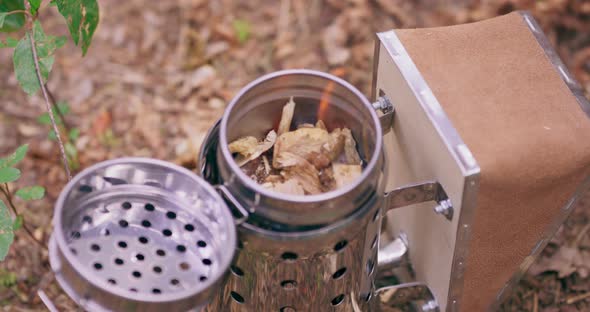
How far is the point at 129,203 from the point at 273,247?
0.27 m

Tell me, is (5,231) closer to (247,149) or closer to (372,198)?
(247,149)

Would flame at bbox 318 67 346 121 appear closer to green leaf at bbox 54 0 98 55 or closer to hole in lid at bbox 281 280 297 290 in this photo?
hole in lid at bbox 281 280 297 290

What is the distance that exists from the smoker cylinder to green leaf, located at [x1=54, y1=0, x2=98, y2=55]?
1.49 ft

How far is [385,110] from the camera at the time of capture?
5.11ft

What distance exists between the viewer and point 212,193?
1.23 metres

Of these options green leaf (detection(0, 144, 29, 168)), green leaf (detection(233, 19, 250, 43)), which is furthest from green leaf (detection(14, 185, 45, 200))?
green leaf (detection(233, 19, 250, 43))

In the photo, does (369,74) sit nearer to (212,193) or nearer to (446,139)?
(446,139)

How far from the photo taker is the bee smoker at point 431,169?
1.25m

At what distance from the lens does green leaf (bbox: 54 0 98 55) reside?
5.05 feet

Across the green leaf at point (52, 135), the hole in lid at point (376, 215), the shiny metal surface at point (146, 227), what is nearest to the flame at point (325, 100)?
the hole in lid at point (376, 215)

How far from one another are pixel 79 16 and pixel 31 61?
15 cm

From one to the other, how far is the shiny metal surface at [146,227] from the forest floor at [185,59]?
2.78 ft

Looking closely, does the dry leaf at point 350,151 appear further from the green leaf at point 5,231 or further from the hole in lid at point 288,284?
the green leaf at point 5,231

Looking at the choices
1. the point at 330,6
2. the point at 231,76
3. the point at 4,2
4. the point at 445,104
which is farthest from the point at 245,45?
the point at 445,104
